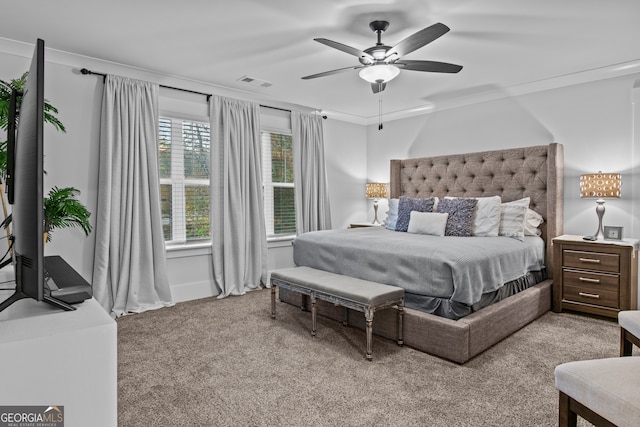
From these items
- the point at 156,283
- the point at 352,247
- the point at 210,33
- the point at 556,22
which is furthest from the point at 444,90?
the point at 156,283

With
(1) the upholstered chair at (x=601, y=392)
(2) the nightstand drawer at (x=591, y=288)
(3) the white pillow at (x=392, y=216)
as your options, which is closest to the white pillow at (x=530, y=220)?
(2) the nightstand drawer at (x=591, y=288)

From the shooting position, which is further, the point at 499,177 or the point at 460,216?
the point at 499,177

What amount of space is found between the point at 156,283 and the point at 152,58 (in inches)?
86.5

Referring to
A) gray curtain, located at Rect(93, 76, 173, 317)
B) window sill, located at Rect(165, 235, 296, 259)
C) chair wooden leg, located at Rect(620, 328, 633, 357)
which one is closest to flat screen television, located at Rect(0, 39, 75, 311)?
chair wooden leg, located at Rect(620, 328, 633, 357)

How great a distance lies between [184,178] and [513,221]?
11.7ft

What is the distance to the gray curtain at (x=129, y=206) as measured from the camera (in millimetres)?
3439

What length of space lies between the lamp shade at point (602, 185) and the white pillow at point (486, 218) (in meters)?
0.76

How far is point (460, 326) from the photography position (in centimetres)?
239

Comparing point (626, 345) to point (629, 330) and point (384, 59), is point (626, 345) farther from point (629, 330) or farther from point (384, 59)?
point (384, 59)

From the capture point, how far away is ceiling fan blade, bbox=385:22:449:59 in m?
2.21

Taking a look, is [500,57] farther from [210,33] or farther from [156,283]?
[156,283]

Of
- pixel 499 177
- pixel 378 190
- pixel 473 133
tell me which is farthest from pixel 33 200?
pixel 378 190

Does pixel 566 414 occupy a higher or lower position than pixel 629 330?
lower

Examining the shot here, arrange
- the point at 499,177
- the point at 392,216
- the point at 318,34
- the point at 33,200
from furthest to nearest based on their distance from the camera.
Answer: the point at 392,216 → the point at 499,177 → the point at 318,34 → the point at 33,200
